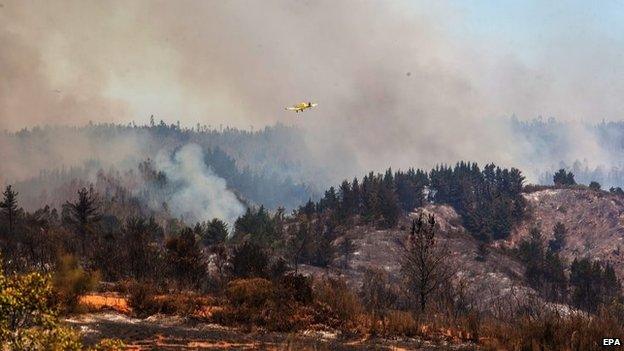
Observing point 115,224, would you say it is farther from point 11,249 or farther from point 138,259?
point 138,259

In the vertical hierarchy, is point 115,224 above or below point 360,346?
above

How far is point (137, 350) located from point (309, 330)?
893cm

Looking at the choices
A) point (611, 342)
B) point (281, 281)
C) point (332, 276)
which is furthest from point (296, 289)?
point (332, 276)

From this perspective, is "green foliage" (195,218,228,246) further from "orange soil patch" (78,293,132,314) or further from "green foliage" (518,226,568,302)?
"orange soil patch" (78,293,132,314)

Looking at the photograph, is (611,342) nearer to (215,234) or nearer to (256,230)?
(215,234)

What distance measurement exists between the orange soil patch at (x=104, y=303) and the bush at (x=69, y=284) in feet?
1.91

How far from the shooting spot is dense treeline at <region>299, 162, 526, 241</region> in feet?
447

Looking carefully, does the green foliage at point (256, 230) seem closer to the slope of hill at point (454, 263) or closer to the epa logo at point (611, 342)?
the slope of hill at point (454, 263)

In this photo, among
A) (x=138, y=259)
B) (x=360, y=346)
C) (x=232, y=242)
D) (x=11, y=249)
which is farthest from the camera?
(x=232, y=242)

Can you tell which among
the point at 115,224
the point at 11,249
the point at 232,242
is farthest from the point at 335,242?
the point at 11,249

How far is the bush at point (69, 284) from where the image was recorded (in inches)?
1037

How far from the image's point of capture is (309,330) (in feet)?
82.4

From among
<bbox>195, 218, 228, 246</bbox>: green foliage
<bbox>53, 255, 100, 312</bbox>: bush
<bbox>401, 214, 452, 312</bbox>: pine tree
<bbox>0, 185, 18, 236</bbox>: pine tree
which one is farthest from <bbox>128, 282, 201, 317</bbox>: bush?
<bbox>195, 218, 228, 246</bbox>: green foliage

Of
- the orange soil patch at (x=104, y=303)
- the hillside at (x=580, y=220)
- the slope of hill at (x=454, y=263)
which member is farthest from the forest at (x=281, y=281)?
the hillside at (x=580, y=220)
